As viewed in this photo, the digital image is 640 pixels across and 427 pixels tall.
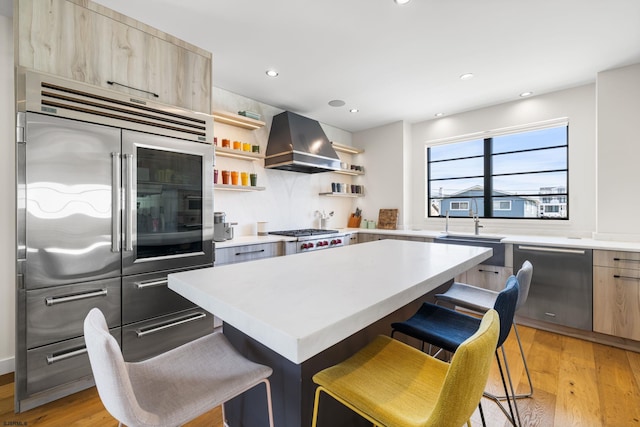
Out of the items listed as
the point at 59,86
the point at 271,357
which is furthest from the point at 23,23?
the point at 271,357

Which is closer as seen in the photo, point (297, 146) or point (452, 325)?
point (452, 325)

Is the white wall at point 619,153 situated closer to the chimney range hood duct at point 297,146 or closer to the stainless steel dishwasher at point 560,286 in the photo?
the stainless steel dishwasher at point 560,286

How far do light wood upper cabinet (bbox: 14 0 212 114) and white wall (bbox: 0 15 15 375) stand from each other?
0.76 m

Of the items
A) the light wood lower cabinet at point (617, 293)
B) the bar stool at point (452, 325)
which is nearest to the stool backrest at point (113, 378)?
the bar stool at point (452, 325)

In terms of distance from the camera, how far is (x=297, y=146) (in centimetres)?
363

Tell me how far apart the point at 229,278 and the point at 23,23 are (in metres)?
1.94

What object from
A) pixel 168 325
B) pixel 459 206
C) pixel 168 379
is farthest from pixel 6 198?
pixel 459 206

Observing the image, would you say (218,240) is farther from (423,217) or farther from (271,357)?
(423,217)

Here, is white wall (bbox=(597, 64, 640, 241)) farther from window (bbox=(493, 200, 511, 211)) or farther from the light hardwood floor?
the light hardwood floor

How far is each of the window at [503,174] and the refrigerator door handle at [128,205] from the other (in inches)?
162

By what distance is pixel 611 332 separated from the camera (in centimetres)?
258

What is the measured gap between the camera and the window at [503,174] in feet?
11.9

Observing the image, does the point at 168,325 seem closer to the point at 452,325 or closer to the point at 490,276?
the point at 452,325

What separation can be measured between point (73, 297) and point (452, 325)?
2.23 meters
